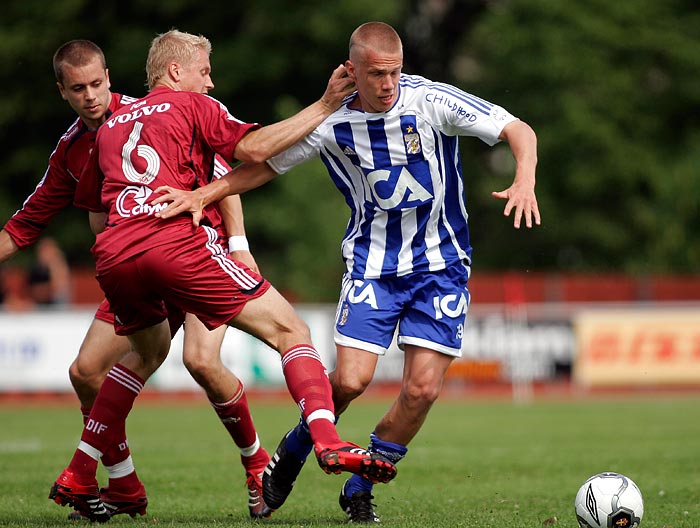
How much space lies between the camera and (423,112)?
20.1 feet

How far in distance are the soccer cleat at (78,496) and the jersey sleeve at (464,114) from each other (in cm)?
263

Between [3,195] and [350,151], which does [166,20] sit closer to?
[3,195]

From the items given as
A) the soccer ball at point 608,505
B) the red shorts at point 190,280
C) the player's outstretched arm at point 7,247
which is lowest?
the soccer ball at point 608,505

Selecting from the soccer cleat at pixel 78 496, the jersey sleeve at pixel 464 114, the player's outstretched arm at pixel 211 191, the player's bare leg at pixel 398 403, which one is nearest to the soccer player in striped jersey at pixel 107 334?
the soccer cleat at pixel 78 496

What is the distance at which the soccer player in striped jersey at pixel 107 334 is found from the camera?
20.7ft

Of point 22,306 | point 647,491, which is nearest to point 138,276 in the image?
point 647,491

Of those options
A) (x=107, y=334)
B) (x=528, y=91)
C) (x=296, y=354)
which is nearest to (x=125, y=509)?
(x=107, y=334)

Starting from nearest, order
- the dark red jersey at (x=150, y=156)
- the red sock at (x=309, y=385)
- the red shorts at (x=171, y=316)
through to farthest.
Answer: the red sock at (x=309, y=385), the dark red jersey at (x=150, y=156), the red shorts at (x=171, y=316)

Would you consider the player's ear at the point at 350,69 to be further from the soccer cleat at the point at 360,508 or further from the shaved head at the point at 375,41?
the soccer cleat at the point at 360,508

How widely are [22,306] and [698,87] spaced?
57.2 ft

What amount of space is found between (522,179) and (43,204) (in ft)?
9.09

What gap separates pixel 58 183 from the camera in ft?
21.5

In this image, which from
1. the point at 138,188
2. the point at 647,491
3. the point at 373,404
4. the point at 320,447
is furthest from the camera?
the point at 373,404

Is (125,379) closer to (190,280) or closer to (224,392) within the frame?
(224,392)
